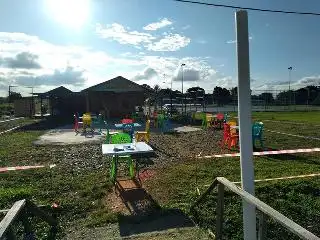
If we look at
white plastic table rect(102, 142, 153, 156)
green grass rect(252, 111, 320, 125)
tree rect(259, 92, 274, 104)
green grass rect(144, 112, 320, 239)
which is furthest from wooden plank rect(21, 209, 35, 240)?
tree rect(259, 92, 274, 104)

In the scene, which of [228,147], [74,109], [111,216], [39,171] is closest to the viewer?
[111,216]

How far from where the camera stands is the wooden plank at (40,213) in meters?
5.89

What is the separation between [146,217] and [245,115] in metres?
3.10

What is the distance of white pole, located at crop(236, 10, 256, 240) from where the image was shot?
4668 millimetres

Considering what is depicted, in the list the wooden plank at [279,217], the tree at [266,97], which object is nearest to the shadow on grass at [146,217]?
→ the wooden plank at [279,217]

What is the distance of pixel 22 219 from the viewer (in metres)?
5.64

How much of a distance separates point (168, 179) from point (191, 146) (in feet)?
22.5

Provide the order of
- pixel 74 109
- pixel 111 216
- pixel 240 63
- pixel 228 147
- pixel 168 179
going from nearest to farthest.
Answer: pixel 240 63, pixel 111 216, pixel 168 179, pixel 228 147, pixel 74 109

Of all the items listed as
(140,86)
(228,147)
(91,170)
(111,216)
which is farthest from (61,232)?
(140,86)

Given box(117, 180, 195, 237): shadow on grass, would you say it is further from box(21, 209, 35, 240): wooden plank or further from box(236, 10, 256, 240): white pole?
box(236, 10, 256, 240): white pole

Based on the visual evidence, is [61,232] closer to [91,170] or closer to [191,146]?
[91,170]

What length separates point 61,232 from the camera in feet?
21.0

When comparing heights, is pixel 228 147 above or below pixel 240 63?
below

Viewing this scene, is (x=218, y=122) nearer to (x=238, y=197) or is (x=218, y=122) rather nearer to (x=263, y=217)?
(x=238, y=197)
